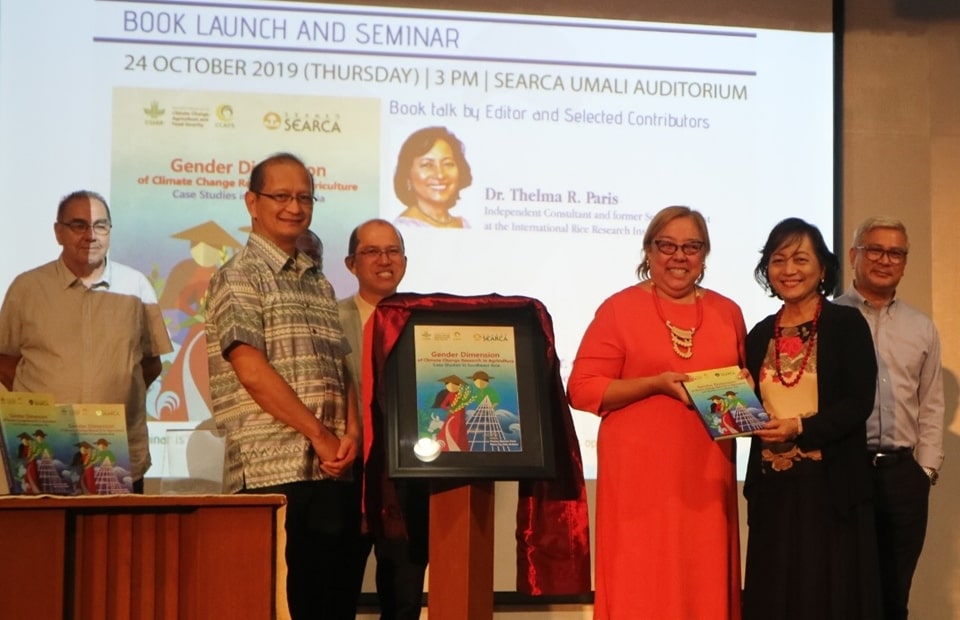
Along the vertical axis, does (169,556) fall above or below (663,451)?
below

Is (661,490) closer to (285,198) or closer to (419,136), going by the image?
(285,198)

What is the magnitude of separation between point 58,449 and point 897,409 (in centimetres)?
283

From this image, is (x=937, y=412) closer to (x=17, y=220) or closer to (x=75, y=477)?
(x=75, y=477)

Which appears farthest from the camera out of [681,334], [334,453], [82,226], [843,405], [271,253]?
[82,226]

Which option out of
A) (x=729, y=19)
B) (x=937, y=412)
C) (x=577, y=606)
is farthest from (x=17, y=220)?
(x=937, y=412)

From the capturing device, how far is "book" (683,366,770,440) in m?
3.09

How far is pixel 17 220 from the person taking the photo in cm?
490

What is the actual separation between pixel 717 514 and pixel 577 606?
6.55 feet

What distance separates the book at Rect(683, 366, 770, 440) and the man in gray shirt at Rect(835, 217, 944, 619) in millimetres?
1198

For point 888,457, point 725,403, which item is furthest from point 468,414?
point 888,457

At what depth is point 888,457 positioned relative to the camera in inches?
162

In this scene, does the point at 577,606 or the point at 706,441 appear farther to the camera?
the point at 577,606

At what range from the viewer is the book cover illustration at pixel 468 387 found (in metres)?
2.82

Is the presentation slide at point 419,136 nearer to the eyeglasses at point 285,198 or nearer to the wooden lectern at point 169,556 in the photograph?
the eyeglasses at point 285,198
